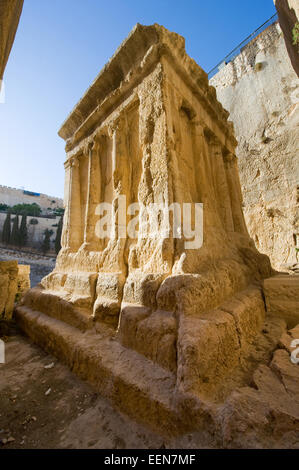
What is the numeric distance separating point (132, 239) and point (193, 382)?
5.95 feet

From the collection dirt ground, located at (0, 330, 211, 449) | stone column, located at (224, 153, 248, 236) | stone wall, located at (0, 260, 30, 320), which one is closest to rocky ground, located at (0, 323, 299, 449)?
dirt ground, located at (0, 330, 211, 449)

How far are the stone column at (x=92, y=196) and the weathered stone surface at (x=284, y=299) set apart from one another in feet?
9.04

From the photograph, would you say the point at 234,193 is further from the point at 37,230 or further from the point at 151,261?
the point at 37,230

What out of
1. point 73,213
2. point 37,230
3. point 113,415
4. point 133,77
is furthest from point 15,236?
point 113,415

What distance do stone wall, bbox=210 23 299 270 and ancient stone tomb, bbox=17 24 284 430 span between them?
16.8ft

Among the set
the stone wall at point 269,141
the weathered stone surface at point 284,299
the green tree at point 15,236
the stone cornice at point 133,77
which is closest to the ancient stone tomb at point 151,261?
the stone cornice at point 133,77

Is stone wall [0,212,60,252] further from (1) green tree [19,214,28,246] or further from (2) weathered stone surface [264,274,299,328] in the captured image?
(2) weathered stone surface [264,274,299,328]

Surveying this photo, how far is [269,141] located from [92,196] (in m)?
9.33

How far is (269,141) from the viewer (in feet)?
29.7

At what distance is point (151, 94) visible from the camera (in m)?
2.66

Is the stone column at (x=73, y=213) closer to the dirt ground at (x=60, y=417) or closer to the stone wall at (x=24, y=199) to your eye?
the dirt ground at (x=60, y=417)
